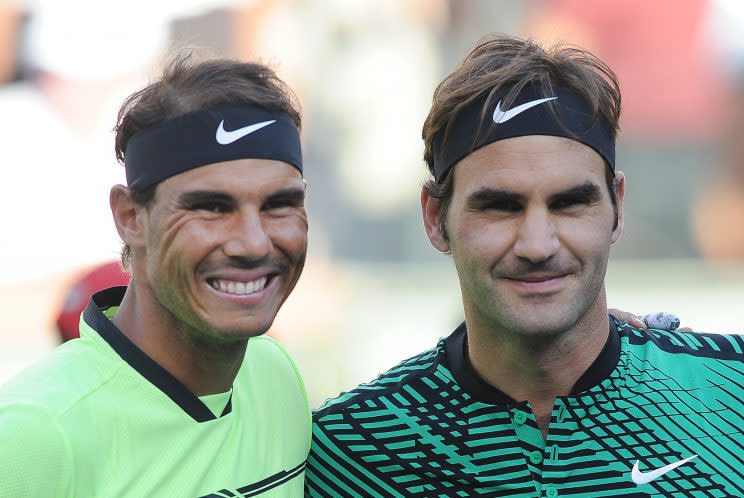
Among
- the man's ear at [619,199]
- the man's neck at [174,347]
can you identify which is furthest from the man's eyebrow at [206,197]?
the man's ear at [619,199]

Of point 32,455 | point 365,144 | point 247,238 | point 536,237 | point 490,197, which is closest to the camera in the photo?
point 32,455

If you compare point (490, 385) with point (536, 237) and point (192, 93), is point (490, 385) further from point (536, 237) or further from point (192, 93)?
point (192, 93)

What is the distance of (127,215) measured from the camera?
3.35 meters

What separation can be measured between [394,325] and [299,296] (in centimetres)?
98

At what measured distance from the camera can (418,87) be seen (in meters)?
10.8

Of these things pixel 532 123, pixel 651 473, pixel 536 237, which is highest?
pixel 532 123

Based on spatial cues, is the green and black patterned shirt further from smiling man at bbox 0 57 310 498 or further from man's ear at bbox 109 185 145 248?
man's ear at bbox 109 185 145 248

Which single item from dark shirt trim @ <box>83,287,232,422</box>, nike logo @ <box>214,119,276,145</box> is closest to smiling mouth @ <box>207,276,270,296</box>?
dark shirt trim @ <box>83,287,232,422</box>

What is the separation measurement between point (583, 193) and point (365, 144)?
753 cm

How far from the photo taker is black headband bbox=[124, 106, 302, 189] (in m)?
3.18

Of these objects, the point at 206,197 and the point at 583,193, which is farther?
the point at 583,193

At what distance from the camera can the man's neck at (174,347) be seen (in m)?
3.24

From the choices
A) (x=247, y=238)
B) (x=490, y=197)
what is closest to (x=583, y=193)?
(x=490, y=197)

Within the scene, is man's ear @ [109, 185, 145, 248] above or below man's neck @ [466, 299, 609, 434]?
above
